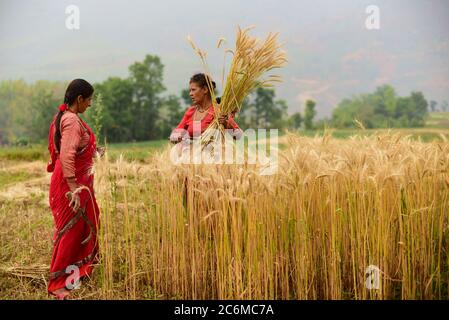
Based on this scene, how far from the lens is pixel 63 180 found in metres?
3.52

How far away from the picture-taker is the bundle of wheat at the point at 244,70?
363 cm

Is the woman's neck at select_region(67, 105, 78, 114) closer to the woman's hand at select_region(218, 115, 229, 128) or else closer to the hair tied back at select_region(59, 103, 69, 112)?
the hair tied back at select_region(59, 103, 69, 112)

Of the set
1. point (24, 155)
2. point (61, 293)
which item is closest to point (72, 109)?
point (61, 293)

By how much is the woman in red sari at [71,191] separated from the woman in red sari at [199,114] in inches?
26.8

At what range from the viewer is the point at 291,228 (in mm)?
3131

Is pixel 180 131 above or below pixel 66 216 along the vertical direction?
above

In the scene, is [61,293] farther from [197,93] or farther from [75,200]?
[197,93]

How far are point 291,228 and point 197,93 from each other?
1.35 meters

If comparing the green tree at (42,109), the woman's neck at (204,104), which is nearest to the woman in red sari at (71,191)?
the woman's neck at (204,104)

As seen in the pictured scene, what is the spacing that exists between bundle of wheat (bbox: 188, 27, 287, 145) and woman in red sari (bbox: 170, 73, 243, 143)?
106 millimetres

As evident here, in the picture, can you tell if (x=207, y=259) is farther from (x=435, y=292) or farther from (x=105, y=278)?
(x=435, y=292)

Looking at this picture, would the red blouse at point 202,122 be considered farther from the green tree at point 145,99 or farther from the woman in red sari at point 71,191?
the green tree at point 145,99

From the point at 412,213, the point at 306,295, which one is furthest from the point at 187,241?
the point at 412,213

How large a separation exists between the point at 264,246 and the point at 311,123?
1348 centimetres
